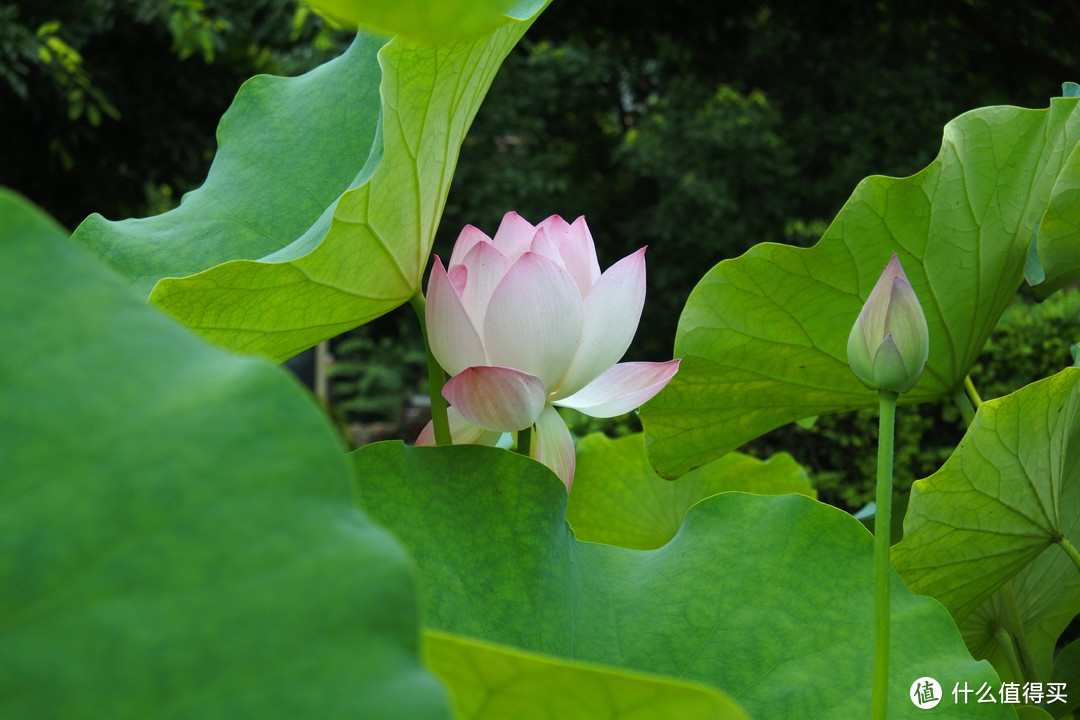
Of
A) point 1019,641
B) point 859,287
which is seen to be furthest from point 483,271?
point 1019,641

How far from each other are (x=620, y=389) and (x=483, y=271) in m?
0.09

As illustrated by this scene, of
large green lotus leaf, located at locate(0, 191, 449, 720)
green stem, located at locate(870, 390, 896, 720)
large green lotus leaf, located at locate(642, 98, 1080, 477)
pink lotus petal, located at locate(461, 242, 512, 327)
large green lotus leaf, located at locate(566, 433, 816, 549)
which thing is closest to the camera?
large green lotus leaf, located at locate(0, 191, 449, 720)

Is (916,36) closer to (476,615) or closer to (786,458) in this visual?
(786,458)

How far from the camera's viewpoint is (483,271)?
0.41 meters

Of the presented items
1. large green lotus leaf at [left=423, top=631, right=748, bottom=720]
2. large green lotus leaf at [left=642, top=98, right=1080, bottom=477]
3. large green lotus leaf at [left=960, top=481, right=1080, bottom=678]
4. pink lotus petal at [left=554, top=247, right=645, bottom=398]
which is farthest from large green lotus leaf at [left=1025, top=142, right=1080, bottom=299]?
large green lotus leaf at [left=423, top=631, right=748, bottom=720]

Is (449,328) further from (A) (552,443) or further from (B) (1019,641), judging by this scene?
(B) (1019,641)

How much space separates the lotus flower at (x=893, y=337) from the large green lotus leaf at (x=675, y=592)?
0.23ft

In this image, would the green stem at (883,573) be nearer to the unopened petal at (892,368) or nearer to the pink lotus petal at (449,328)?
the unopened petal at (892,368)

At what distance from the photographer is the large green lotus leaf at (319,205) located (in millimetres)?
415

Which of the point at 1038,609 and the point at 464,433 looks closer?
the point at 464,433

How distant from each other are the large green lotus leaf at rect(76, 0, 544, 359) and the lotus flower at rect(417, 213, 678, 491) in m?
0.04

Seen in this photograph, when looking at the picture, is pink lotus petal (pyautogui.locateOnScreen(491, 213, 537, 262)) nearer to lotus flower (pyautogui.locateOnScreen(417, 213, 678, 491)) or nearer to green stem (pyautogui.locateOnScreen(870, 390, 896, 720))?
lotus flower (pyautogui.locateOnScreen(417, 213, 678, 491))

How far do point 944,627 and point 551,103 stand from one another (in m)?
6.29

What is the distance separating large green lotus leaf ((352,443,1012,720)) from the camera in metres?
0.37
